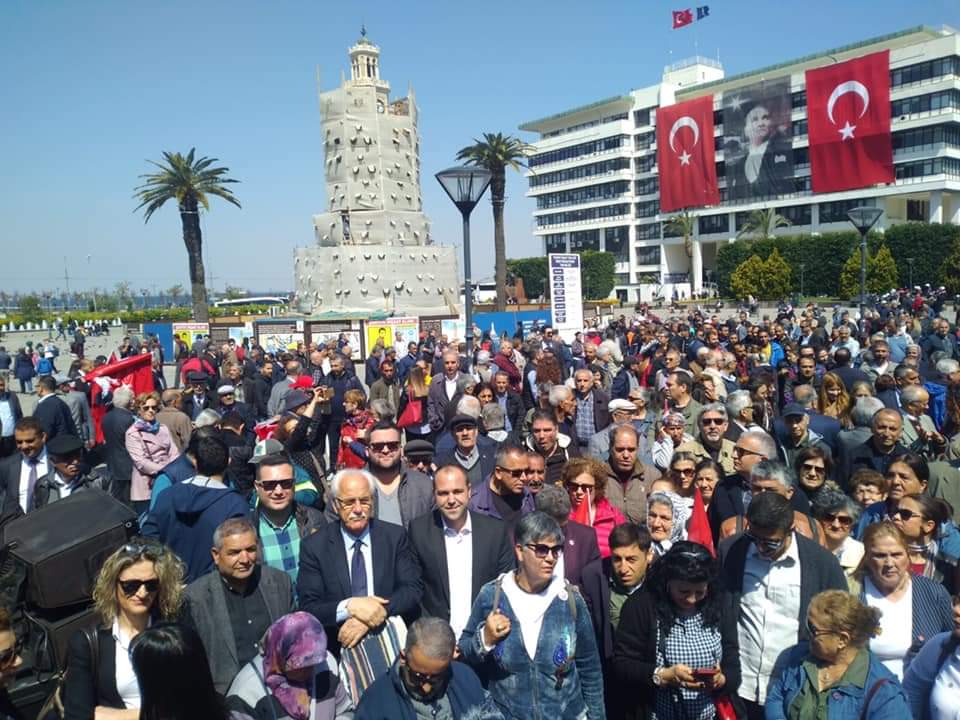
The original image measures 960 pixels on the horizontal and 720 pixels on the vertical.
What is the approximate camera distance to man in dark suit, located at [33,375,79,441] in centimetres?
859

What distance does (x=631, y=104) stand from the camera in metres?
84.6

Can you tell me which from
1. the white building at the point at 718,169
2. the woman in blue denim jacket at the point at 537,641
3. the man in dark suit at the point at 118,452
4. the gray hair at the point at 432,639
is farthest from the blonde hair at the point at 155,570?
the white building at the point at 718,169

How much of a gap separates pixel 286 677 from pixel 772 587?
243 centimetres

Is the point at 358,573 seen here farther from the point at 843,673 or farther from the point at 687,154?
the point at 687,154

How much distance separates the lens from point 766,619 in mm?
3711

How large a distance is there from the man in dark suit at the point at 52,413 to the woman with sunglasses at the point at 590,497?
21.9ft

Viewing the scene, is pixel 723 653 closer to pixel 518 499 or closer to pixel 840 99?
pixel 518 499

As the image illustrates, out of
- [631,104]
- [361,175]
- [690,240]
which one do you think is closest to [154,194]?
[361,175]

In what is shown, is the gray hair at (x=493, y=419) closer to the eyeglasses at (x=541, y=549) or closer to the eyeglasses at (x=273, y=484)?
the eyeglasses at (x=273, y=484)

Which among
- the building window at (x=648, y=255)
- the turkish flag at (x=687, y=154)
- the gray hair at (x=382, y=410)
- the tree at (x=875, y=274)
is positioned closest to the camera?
the gray hair at (x=382, y=410)

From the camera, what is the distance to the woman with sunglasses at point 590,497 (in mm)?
4691

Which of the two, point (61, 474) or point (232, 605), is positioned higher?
point (61, 474)

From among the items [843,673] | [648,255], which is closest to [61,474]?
[843,673]

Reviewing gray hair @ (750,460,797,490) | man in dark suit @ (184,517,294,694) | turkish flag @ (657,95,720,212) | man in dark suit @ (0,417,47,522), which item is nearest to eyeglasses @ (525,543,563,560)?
man in dark suit @ (184,517,294,694)
